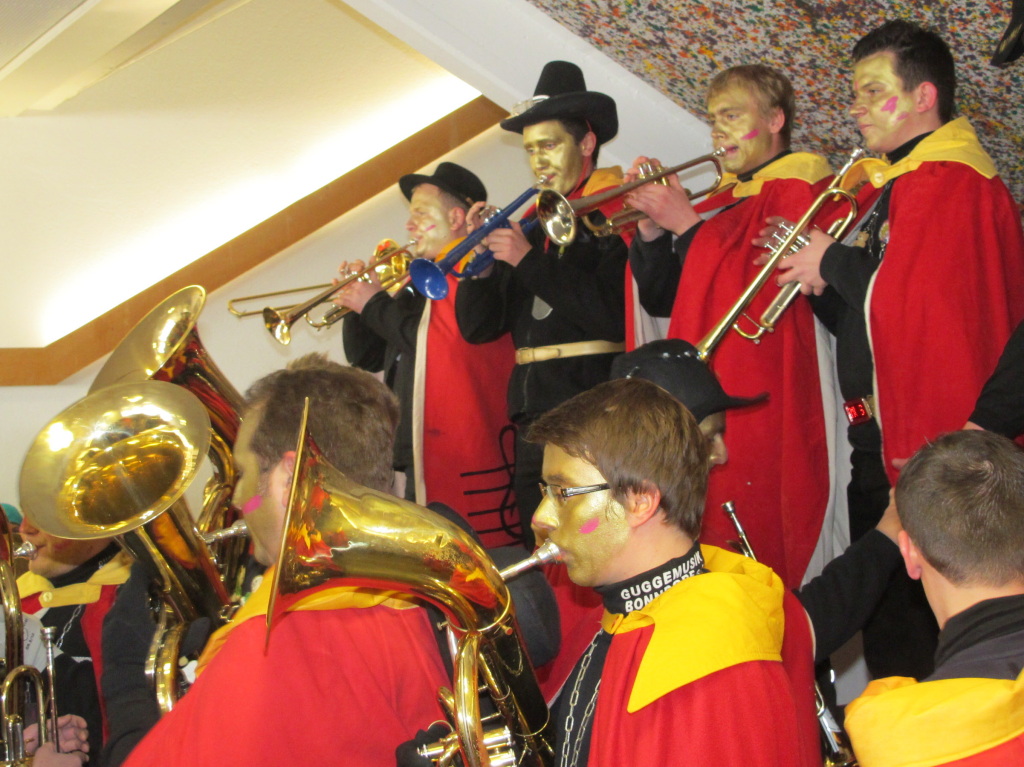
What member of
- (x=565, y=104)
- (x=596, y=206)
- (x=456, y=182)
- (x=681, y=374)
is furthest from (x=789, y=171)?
(x=456, y=182)

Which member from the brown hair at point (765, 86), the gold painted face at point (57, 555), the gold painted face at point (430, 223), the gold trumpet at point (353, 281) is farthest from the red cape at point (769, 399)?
the gold painted face at point (57, 555)

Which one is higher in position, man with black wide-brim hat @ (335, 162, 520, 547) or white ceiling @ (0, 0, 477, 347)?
white ceiling @ (0, 0, 477, 347)

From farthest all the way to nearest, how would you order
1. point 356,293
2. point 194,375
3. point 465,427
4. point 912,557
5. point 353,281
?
point 353,281
point 356,293
point 465,427
point 194,375
point 912,557

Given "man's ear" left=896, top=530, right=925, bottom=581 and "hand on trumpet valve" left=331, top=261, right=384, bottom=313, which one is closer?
"man's ear" left=896, top=530, right=925, bottom=581

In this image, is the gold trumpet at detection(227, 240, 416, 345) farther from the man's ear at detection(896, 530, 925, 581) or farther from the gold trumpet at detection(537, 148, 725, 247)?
the man's ear at detection(896, 530, 925, 581)

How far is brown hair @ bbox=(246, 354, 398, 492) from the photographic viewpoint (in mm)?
2008

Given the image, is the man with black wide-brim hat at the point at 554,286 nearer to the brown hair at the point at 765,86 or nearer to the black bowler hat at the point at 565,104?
the black bowler hat at the point at 565,104

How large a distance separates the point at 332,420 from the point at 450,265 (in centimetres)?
159

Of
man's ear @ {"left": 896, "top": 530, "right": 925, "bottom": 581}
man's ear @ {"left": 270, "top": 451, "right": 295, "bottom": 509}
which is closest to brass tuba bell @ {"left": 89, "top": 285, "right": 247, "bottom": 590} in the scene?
man's ear @ {"left": 270, "top": 451, "right": 295, "bottom": 509}

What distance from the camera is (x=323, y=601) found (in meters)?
1.80

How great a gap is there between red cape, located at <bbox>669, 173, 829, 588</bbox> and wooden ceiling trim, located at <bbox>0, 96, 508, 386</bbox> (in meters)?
2.41

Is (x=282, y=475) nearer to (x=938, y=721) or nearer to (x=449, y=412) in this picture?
(x=938, y=721)

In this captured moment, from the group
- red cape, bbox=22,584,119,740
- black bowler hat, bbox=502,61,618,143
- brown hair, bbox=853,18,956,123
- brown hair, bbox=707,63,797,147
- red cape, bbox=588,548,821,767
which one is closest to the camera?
red cape, bbox=588,548,821,767

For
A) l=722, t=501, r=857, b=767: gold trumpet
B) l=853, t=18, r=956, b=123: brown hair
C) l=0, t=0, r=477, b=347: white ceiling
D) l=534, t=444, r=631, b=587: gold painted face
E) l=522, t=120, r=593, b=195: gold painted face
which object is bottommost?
l=722, t=501, r=857, b=767: gold trumpet
